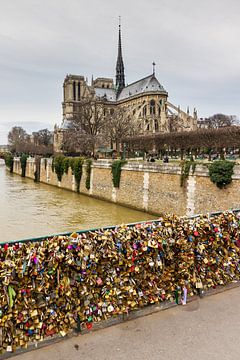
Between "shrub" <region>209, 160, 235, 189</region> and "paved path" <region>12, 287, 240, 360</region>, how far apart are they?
1026 cm

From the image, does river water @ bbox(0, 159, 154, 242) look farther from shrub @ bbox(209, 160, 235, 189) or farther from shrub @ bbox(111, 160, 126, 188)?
shrub @ bbox(209, 160, 235, 189)

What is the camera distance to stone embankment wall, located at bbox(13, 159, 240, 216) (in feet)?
47.3

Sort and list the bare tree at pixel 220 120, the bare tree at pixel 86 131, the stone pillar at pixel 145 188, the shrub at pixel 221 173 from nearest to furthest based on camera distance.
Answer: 1. the shrub at pixel 221 173
2. the stone pillar at pixel 145 188
3. the bare tree at pixel 86 131
4. the bare tree at pixel 220 120

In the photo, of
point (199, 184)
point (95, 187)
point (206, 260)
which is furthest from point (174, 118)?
point (206, 260)

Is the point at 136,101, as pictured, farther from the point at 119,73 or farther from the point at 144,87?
the point at 119,73

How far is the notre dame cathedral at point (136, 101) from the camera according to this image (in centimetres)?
5766

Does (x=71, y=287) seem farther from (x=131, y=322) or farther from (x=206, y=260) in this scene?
(x=206, y=260)

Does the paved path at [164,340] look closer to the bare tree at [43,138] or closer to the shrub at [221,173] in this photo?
the shrub at [221,173]

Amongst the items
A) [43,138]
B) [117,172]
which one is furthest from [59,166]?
[43,138]

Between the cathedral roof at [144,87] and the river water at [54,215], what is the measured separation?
143ft

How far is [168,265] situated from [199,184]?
11.5 m

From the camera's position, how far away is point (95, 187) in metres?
25.1

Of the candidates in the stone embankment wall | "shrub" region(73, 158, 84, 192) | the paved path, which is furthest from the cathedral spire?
the paved path

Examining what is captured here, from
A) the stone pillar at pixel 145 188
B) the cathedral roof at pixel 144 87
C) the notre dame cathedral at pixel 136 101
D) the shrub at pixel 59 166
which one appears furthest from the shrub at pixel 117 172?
the cathedral roof at pixel 144 87
